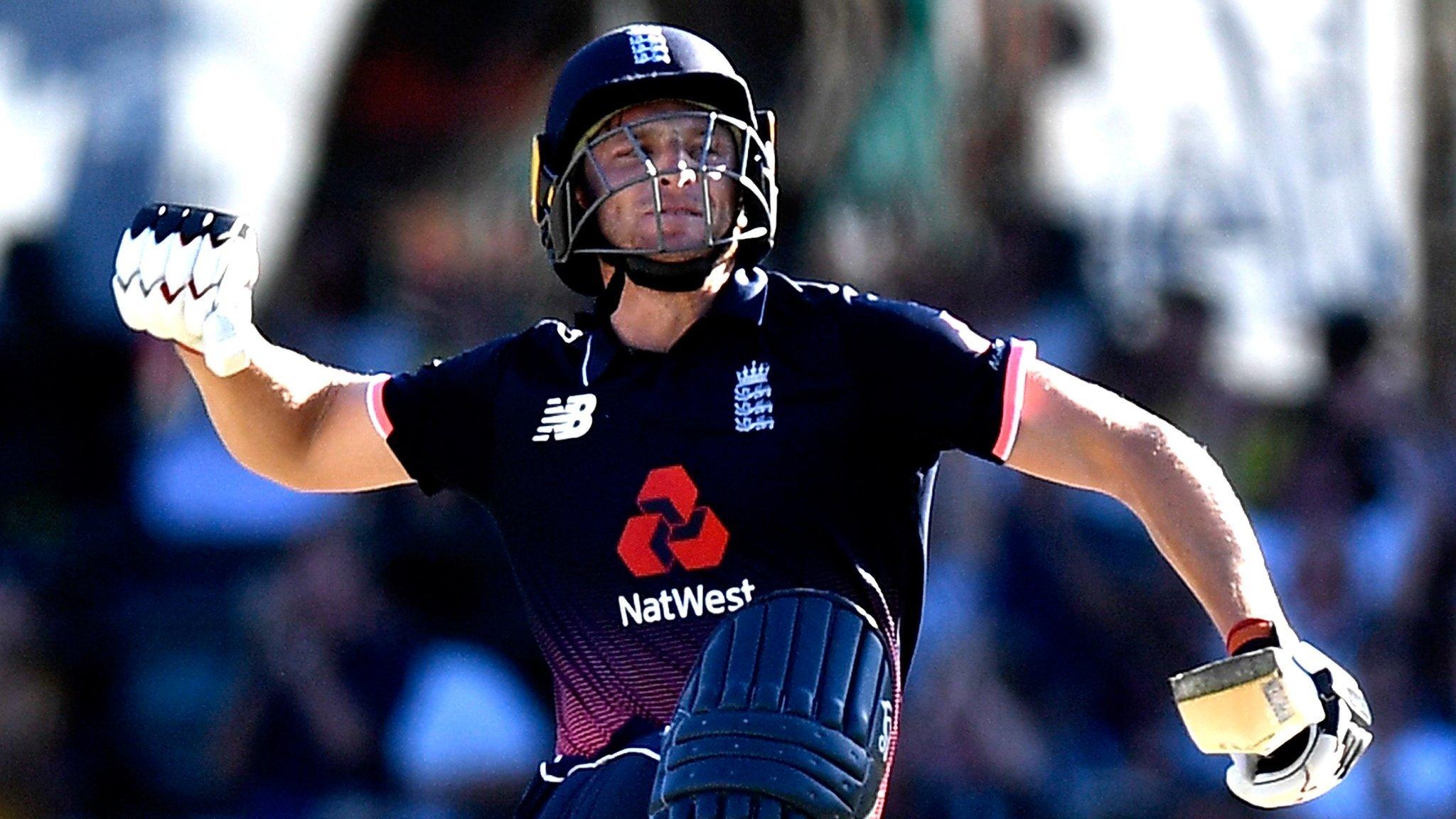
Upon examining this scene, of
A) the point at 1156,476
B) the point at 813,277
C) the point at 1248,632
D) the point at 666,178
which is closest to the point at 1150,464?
the point at 1156,476

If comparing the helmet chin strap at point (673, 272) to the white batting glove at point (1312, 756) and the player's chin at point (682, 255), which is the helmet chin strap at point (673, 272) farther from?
the white batting glove at point (1312, 756)

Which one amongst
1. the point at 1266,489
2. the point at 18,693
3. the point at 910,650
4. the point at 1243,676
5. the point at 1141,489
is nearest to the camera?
the point at 1243,676

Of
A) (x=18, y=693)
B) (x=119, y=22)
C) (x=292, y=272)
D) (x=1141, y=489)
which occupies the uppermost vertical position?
(x=1141, y=489)

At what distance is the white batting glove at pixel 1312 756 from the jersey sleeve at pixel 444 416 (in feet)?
4.64

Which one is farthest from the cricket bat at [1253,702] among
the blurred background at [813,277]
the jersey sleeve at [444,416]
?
the blurred background at [813,277]

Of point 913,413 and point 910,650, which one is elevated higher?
point 913,413

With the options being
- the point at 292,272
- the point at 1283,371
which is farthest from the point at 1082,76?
the point at 292,272

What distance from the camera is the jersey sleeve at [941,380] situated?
4.12m

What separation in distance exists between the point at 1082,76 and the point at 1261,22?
0.68 m

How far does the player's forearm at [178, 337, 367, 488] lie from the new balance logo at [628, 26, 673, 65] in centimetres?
79

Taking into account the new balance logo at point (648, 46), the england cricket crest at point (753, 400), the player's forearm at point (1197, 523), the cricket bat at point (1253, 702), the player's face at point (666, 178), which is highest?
the new balance logo at point (648, 46)

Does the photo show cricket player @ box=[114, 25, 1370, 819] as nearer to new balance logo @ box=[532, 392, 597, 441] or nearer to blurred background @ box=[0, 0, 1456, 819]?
new balance logo @ box=[532, 392, 597, 441]

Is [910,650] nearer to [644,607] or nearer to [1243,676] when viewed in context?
[644,607]

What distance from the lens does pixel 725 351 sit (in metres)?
4.31
